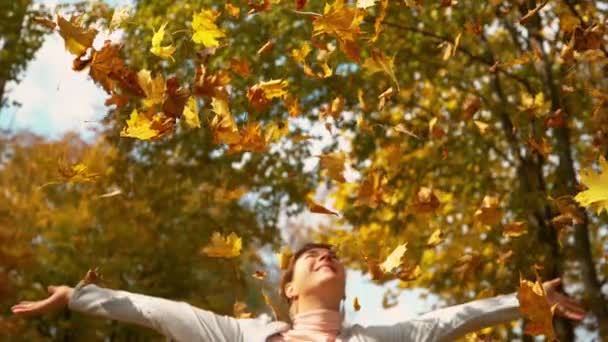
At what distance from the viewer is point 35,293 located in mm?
19188

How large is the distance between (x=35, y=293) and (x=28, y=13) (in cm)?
735

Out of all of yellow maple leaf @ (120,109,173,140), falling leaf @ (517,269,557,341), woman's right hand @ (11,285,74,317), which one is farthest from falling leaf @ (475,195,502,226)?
woman's right hand @ (11,285,74,317)

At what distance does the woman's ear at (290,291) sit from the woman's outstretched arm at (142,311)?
37 cm

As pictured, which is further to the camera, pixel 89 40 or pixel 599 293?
pixel 599 293

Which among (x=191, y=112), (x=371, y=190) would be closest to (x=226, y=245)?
(x=191, y=112)

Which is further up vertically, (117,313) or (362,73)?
(362,73)

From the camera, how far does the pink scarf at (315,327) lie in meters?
4.83

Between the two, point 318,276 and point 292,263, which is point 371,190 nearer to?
point 292,263

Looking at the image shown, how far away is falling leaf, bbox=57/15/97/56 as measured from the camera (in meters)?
4.50

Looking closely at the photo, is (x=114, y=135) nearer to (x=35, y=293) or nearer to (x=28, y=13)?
(x=28, y=13)

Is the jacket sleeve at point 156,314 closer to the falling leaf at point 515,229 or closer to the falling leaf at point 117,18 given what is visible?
the falling leaf at point 117,18

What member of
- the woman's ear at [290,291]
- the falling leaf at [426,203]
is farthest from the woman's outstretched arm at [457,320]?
the falling leaf at [426,203]

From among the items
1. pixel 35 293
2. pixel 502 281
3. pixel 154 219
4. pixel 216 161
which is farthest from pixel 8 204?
pixel 502 281

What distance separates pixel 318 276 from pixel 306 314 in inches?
8.7
